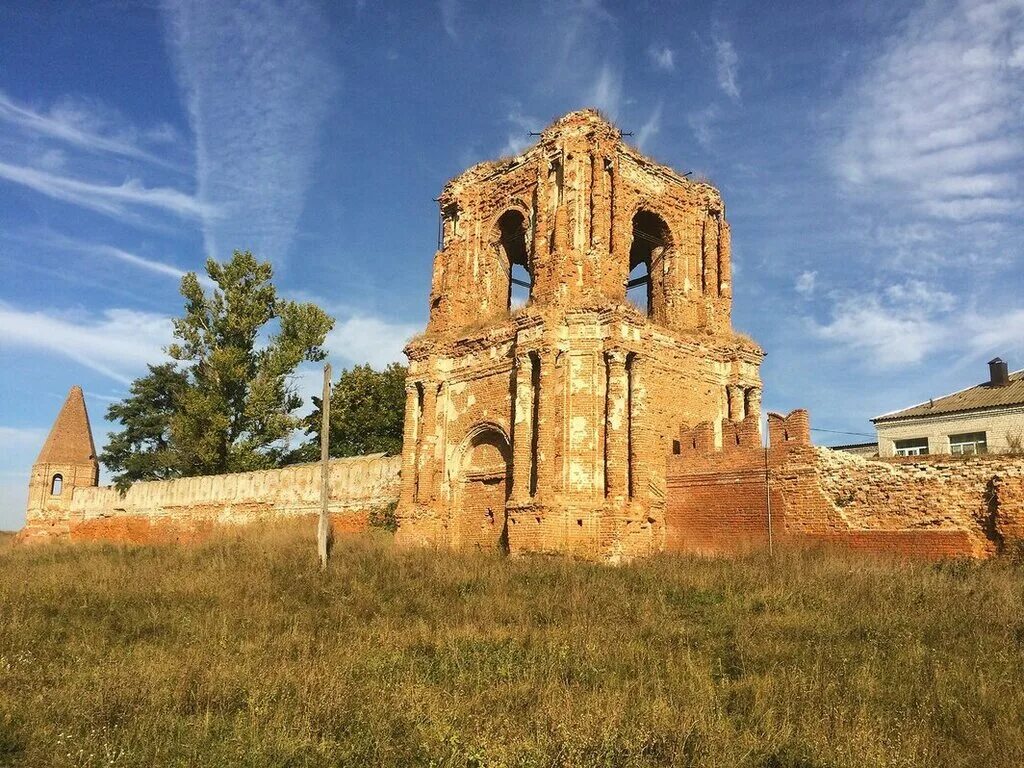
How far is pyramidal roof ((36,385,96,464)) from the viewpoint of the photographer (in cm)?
3634

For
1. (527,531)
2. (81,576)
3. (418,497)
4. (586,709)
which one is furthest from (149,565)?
(586,709)

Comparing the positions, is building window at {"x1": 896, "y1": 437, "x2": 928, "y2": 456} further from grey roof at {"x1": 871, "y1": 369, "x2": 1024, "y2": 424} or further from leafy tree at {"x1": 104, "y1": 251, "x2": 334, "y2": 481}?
leafy tree at {"x1": 104, "y1": 251, "x2": 334, "y2": 481}

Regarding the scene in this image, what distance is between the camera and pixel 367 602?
10.1 meters

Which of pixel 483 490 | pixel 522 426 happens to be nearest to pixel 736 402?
pixel 522 426

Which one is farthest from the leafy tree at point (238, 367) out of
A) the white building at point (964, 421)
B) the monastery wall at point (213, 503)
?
the white building at point (964, 421)

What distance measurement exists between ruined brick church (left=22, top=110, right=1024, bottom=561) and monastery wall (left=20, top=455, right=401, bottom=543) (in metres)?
0.14

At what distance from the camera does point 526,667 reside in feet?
22.5

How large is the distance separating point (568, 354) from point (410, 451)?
5.28 meters

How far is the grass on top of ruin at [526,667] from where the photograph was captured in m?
4.89

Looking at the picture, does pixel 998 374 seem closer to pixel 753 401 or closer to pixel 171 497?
pixel 753 401

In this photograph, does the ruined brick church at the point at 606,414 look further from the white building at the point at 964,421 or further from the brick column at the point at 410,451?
the white building at the point at 964,421

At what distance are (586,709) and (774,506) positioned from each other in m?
8.95

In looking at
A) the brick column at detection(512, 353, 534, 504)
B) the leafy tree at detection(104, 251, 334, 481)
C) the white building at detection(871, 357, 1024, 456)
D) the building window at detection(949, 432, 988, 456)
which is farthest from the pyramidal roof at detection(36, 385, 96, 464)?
the building window at detection(949, 432, 988, 456)

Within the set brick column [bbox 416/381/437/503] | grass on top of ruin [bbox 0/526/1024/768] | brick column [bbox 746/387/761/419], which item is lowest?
grass on top of ruin [bbox 0/526/1024/768]
